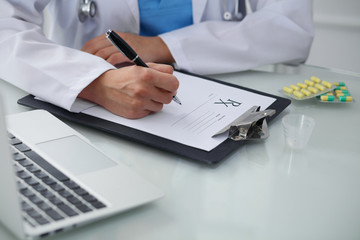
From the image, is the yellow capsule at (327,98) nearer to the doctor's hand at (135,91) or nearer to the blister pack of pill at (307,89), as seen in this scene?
the blister pack of pill at (307,89)

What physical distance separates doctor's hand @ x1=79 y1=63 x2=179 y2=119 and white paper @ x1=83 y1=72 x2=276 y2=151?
0.06ft

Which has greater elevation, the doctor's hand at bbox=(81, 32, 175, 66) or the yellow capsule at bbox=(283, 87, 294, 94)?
the doctor's hand at bbox=(81, 32, 175, 66)

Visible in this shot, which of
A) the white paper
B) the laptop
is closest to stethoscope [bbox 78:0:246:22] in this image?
the white paper

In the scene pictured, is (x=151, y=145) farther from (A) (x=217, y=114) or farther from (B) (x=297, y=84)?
(B) (x=297, y=84)

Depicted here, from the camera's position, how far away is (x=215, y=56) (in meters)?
1.19

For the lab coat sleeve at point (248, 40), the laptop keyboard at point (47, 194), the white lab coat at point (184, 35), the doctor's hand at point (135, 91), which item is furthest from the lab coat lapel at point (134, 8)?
the laptop keyboard at point (47, 194)

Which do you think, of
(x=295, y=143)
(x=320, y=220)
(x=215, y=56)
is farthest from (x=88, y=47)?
(x=320, y=220)

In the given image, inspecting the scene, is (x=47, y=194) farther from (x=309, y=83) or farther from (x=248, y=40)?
(x=248, y=40)

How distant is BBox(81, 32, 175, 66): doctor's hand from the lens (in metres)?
1.13

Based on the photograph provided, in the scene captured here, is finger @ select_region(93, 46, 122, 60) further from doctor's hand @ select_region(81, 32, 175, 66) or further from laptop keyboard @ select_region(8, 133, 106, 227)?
laptop keyboard @ select_region(8, 133, 106, 227)

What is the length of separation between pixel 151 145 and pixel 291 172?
0.77 ft

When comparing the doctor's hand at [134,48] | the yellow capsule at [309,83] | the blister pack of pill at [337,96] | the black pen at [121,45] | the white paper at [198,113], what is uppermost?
the black pen at [121,45]

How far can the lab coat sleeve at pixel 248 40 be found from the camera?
119 centimetres

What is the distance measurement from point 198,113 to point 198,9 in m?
0.52
